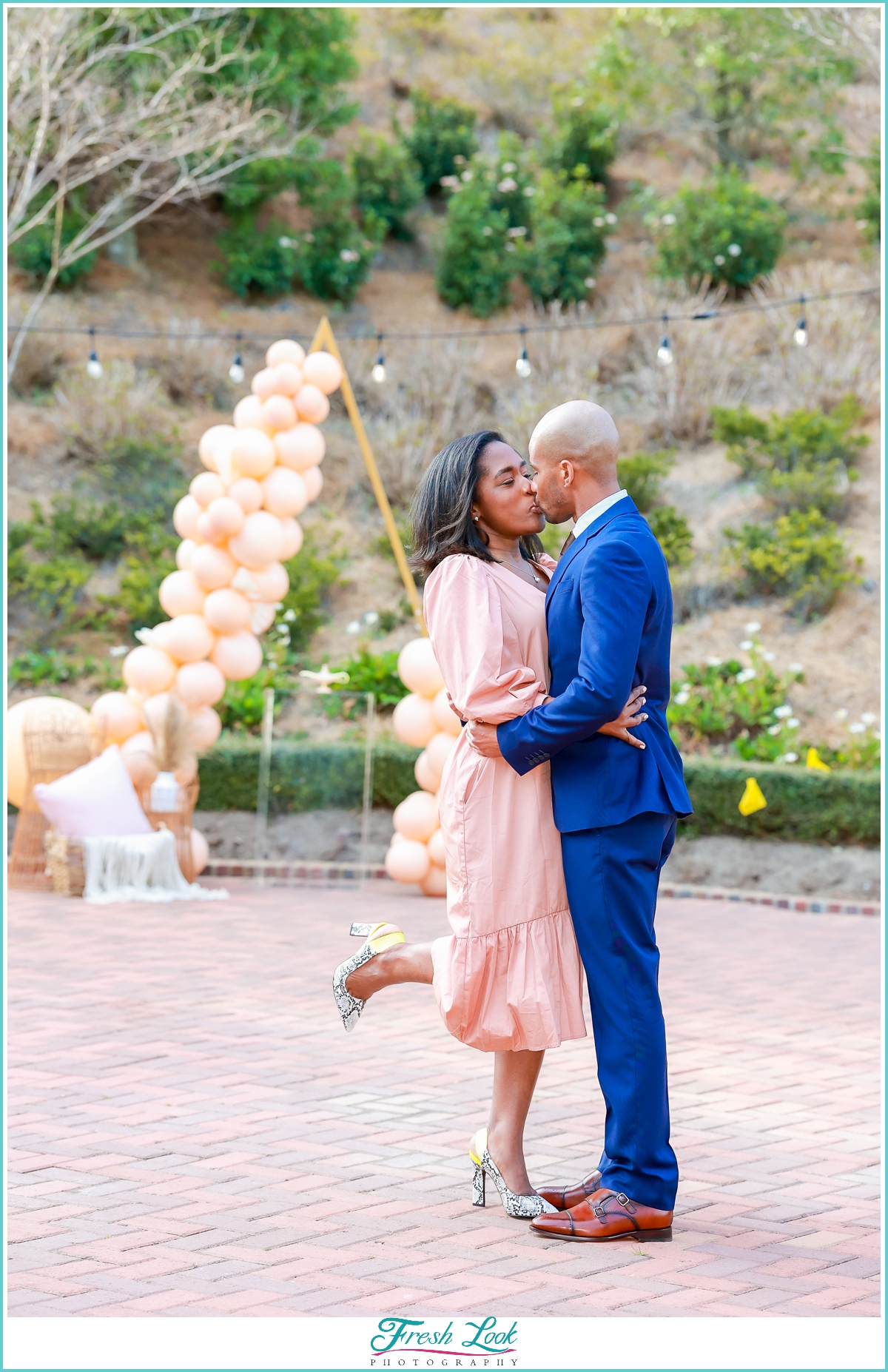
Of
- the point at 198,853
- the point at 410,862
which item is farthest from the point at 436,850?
the point at 198,853

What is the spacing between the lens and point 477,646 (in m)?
3.30

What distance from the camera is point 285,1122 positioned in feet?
13.6

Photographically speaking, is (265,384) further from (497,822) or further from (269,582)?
(497,822)

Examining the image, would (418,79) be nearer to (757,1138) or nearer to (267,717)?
(267,717)

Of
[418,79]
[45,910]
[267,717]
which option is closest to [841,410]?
[267,717]

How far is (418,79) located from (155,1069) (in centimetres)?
2024

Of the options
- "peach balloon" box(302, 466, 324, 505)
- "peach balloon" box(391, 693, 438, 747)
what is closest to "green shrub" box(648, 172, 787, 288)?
"peach balloon" box(302, 466, 324, 505)

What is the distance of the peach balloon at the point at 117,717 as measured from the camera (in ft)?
27.7

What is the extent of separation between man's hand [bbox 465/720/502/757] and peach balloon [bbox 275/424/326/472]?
5242 millimetres

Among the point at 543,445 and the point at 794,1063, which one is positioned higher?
the point at 543,445

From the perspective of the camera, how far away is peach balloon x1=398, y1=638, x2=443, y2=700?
8008 millimetres

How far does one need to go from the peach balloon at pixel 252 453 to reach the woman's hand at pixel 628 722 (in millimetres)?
5392

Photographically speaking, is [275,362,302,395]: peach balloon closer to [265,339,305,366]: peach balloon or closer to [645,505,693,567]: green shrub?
[265,339,305,366]: peach balloon

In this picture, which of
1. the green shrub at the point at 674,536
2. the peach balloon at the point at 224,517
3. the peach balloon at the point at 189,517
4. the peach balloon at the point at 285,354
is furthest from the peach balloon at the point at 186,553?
the green shrub at the point at 674,536
